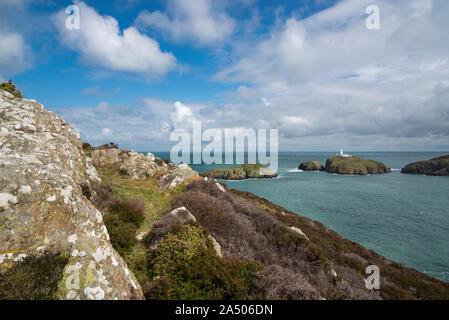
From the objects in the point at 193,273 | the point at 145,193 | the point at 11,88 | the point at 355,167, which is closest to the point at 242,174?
the point at 355,167

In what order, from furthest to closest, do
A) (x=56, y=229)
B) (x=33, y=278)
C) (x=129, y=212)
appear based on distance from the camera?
(x=129, y=212) < (x=56, y=229) < (x=33, y=278)

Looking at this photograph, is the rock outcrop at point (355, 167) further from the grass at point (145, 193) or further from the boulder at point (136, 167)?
the grass at point (145, 193)

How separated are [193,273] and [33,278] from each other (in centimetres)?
346

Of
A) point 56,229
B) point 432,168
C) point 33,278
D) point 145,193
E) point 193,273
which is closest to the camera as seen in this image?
point 33,278

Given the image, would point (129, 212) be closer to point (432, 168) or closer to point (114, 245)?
point (114, 245)

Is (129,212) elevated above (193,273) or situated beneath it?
elevated above

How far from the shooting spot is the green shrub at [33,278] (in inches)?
130

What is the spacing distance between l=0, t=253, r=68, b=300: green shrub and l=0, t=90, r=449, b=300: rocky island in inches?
0.7

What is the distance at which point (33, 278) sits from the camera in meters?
3.55

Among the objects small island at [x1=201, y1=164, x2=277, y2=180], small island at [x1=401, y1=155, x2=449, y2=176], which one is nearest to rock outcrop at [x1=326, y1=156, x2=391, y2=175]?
small island at [x1=401, y1=155, x2=449, y2=176]

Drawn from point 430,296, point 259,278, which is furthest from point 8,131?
point 430,296

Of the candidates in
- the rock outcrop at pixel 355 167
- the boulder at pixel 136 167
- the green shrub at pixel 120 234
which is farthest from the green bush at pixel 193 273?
the rock outcrop at pixel 355 167
